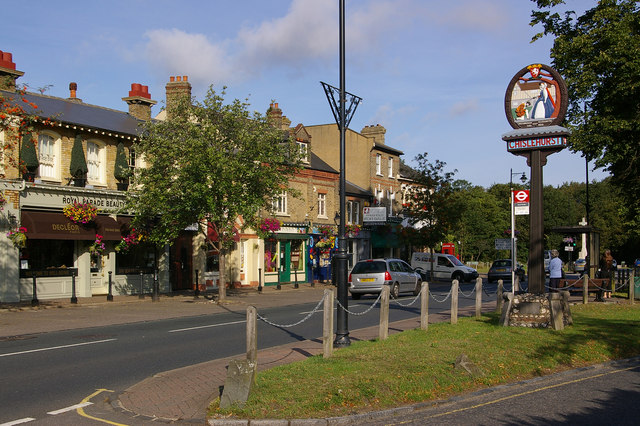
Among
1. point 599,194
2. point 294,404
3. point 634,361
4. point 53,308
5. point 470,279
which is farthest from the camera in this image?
point 599,194

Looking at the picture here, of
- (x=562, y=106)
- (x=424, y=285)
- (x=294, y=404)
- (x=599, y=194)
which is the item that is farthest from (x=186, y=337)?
(x=599, y=194)

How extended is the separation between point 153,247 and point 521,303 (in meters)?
19.7

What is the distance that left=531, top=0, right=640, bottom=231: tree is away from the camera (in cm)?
2219

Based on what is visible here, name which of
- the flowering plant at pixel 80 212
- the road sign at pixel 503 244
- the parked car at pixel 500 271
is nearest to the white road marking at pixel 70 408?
the flowering plant at pixel 80 212

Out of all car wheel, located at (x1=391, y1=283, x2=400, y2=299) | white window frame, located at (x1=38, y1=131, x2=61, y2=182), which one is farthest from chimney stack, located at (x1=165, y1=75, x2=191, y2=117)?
car wheel, located at (x1=391, y1=283, x2=400, y2=299)

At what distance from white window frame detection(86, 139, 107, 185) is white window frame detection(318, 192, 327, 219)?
17434mm

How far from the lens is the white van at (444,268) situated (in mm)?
43188

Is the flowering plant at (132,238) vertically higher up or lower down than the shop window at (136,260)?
higher up

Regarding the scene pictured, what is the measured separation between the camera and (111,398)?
8406 mm

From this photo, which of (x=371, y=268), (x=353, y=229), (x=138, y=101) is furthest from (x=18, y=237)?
Answer: (x=353, y=229)

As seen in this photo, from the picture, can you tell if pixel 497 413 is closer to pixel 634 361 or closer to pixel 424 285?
pixel 634 361

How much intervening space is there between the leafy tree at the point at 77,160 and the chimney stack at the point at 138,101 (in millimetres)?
6587

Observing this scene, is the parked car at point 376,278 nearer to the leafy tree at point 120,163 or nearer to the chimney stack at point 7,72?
the leafy tree at point 120,163

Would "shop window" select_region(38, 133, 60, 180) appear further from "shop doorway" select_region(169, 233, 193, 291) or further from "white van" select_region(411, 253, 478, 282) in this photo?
"white van" select_region(411, 253, 478, 282)
